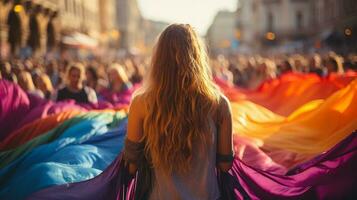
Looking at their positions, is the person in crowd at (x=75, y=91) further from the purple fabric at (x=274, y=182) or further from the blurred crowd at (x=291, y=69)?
the blurred crowd at (x=291, y=69)

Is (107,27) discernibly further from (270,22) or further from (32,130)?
(32,130)

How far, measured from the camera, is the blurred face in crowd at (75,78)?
900cm

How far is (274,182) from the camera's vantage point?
14.3 feet

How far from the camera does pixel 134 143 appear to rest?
3.57m

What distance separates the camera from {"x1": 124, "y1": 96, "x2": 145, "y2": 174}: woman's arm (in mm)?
3498

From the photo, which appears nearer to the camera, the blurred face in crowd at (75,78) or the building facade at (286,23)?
the blurred face in crowd at (75,78)

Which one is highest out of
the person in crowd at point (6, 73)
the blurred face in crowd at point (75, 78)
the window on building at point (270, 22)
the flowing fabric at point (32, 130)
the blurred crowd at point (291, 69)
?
the blurred face in crowd at point (75, 78)

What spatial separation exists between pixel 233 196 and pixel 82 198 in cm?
113

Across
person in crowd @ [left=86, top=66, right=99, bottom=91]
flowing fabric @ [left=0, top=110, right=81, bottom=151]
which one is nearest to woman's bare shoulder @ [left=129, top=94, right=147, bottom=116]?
flowing fabric @ [left=0, top=110, right=81, bottom=151]

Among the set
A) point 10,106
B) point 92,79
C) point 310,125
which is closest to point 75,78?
point 10,106

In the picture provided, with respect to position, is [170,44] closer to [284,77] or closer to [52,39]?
[284,77]

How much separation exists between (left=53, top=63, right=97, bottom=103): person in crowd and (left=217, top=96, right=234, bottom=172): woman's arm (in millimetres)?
5649

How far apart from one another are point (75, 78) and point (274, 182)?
5503mm

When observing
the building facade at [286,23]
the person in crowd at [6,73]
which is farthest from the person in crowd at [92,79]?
the building facade at [286,23]
